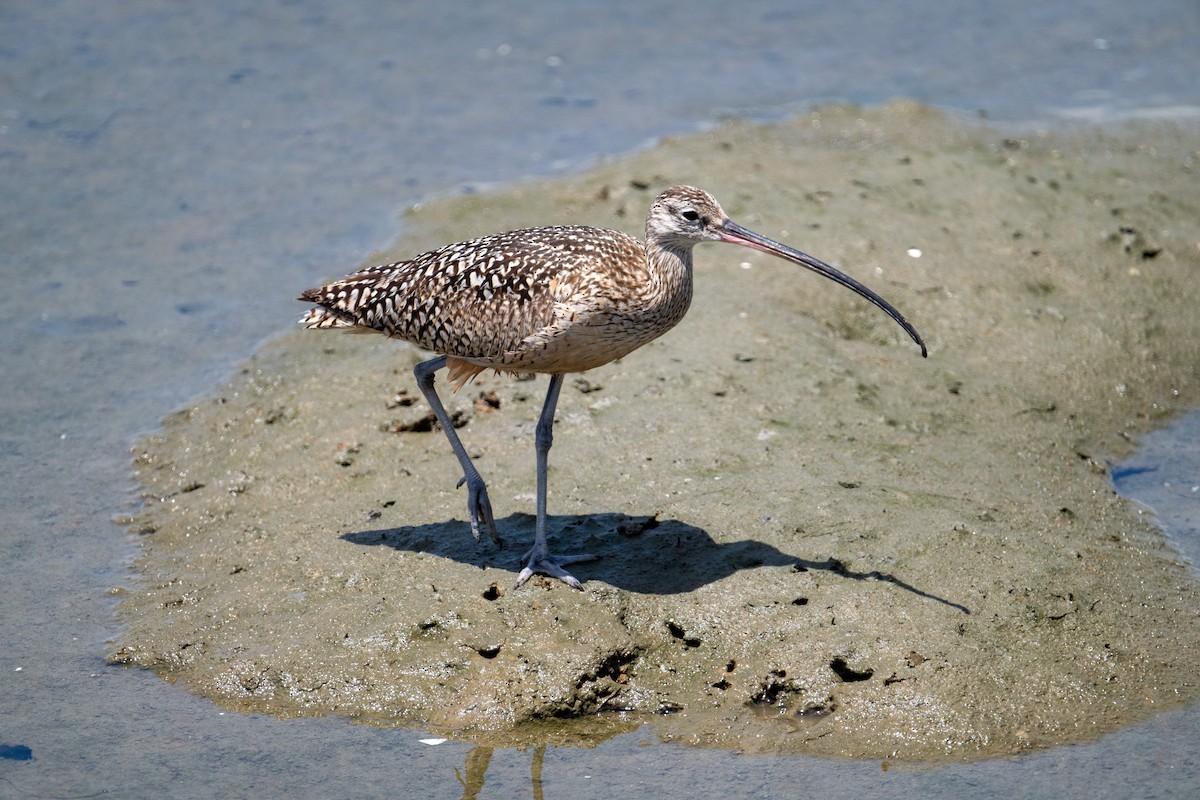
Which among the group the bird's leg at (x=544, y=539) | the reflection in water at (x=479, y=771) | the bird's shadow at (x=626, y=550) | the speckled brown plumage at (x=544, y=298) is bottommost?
the reflection in water at (x=479, y=771)

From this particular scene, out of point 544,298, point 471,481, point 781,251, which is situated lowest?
point 471,481

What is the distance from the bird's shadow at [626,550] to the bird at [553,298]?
0.40 feet

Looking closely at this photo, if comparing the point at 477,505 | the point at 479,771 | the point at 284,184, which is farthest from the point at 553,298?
the point at 284,184

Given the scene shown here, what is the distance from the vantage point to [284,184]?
11.5 meters

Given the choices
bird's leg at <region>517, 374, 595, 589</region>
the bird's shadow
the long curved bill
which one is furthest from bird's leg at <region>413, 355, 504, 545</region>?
the long curved bill

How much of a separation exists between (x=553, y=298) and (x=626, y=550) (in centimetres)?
132

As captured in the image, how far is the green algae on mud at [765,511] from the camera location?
19.7 feet

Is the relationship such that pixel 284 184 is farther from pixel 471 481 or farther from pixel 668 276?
pixel 668 276

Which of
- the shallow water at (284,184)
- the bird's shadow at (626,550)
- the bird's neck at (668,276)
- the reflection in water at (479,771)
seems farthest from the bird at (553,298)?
the shallow water at (284,184)

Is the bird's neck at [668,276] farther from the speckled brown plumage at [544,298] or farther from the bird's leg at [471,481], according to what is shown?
the bird's leg at [471,481]

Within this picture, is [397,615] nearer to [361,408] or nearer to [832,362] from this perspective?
[361,408]

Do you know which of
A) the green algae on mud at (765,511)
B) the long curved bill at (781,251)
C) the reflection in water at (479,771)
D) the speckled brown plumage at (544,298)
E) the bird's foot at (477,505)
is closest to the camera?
the reflection in water at (479,771)

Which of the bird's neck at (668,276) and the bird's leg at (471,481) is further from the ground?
the bird's neck at (668,276)

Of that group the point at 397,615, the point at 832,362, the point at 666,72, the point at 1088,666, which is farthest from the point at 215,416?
the point at 666,72
